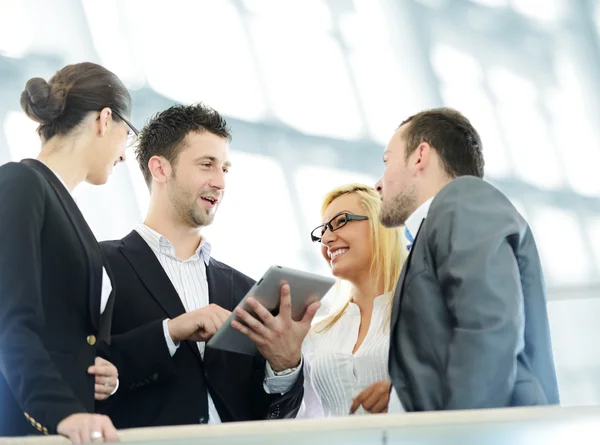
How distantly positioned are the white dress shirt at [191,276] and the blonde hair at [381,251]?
0.51 metres

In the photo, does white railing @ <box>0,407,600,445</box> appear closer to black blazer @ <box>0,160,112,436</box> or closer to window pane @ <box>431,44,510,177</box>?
black blazer @ <box>0,160,112,436</box>

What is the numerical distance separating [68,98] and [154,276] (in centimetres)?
70

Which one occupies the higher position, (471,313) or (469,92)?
(469,92)

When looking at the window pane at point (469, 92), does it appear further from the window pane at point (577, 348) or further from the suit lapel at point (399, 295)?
the suit lapel at point (399, 295)

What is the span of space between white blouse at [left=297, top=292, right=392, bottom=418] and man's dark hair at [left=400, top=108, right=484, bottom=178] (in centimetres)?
71

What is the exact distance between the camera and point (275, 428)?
4.77 feet

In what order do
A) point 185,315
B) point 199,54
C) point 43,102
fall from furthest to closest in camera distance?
point 199,54 → point 185,315 → point 43,102

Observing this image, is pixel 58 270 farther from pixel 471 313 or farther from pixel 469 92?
pixel 469 92

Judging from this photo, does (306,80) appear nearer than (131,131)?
No

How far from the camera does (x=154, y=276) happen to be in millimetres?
3082

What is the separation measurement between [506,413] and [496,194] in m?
1.13

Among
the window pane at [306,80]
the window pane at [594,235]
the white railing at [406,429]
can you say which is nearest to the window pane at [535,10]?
the window pane at [306,80]

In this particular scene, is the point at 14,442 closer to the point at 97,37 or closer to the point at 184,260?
the point at 184,260

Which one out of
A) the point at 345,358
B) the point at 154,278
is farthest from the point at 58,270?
the point at 345,358
